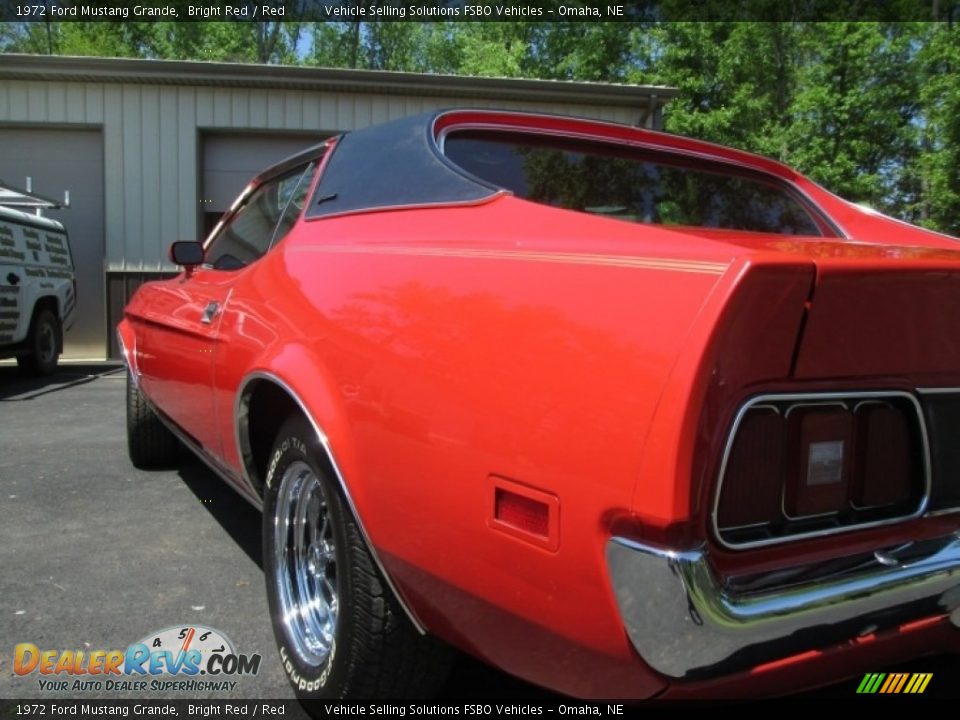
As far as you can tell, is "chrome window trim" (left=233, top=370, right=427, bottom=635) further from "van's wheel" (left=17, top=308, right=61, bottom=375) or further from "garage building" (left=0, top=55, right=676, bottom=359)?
"garage building" (left=0, top=55, right=676, bottom=359)

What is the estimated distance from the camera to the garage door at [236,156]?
12.1 meters

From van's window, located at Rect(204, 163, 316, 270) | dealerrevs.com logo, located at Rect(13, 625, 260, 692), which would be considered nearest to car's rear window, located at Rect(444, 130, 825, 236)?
van's window, located at Rect(204, 163, 316, 270)

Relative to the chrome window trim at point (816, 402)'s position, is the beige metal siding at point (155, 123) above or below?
above

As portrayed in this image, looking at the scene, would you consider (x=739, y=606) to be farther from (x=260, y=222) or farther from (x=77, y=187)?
(x=77, y=187)

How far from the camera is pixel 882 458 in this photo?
1.56 m

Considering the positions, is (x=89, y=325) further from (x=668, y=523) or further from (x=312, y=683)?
(x=668, y=523)

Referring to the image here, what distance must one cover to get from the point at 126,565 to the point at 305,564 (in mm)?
1347

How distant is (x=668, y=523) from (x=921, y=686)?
1.41 metres

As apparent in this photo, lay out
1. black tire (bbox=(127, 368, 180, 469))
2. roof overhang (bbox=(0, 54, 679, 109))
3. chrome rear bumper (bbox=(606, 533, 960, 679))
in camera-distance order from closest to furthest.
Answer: chrome rear bumper (bbox=(606, 533, 960, 679)) → black tire (bbox=(127, 368, 180, 469)) → roof overhang (bbox=(0, 54, 679, 109))

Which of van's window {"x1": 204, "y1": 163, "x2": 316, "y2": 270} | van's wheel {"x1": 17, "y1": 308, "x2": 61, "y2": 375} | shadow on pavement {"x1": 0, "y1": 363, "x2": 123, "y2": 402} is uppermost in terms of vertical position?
van's window {"x1": 204, "y1": 163, "x2": 316, "y2": 270}

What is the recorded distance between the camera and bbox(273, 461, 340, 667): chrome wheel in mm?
2195

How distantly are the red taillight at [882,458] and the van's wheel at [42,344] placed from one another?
31.5 ft

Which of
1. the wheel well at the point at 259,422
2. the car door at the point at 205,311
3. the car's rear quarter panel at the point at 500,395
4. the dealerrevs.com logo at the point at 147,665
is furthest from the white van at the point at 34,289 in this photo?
the car's rear quarter panel at the point at 500,395

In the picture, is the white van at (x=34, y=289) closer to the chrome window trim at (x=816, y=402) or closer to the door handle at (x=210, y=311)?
the door handle at (x=210, y=311)
